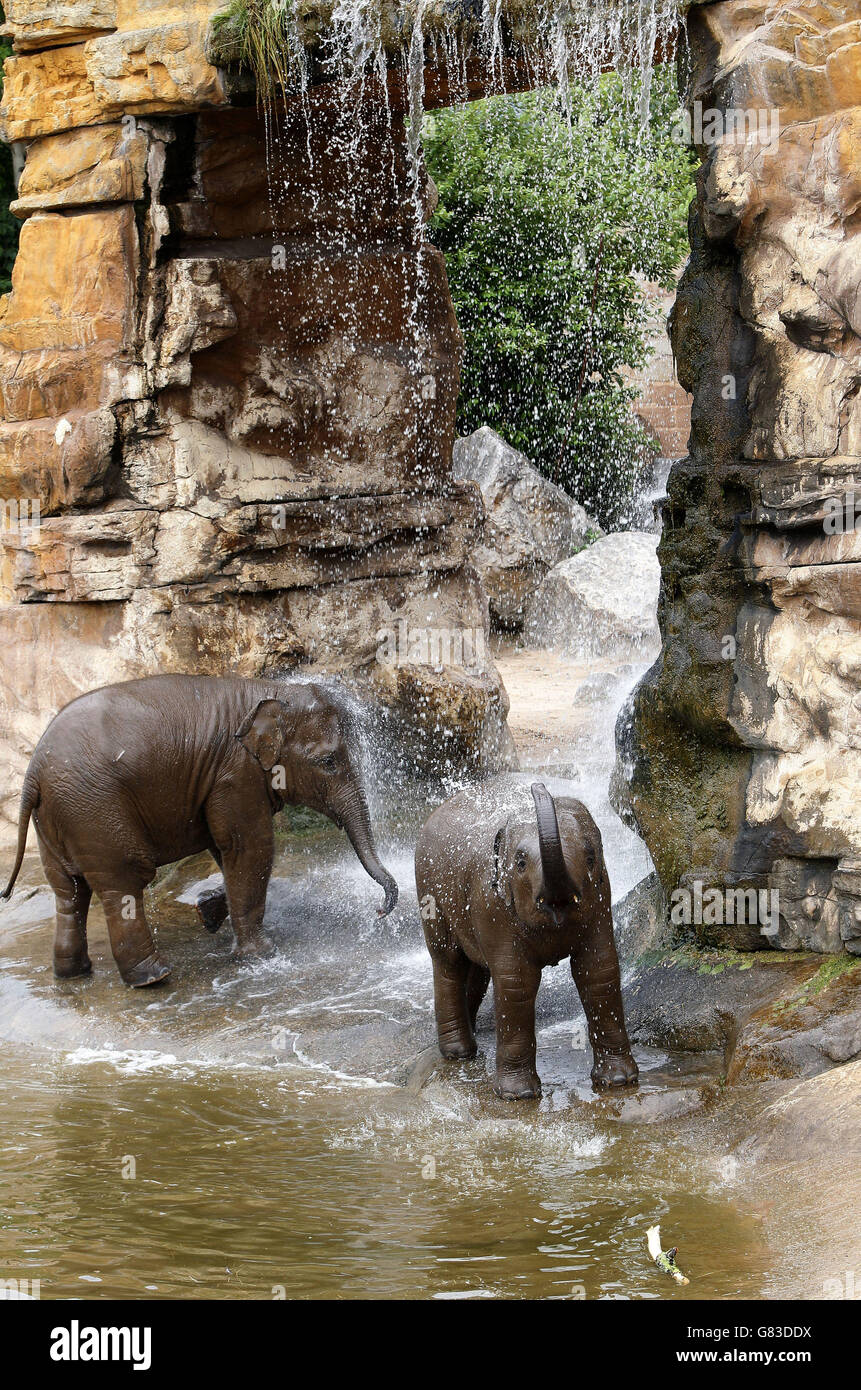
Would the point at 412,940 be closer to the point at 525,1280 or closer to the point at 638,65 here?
the point at 525,1280

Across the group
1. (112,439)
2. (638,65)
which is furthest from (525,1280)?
(112,439)

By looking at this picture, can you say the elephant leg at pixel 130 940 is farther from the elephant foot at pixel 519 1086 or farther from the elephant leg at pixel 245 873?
the elephant foot at pixel 519 1086

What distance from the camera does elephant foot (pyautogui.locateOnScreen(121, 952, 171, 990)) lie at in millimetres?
7242

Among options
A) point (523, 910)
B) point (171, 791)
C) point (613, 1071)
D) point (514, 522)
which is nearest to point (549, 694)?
point (514, 522)

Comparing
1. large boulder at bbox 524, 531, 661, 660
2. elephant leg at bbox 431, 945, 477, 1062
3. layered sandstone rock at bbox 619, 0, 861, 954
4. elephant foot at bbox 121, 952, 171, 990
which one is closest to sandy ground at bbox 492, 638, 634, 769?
large boulder at bbox 524, 531, 661, 660

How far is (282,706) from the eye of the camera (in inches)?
300

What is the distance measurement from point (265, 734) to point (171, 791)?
52cm

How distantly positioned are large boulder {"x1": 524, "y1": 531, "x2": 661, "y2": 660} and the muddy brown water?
24.1 ft

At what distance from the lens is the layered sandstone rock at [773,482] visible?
5801 mm

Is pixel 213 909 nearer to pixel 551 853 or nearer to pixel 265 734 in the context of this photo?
pixel 265 734

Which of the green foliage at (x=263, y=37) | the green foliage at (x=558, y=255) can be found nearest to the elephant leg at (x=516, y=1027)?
the green foliage at (x=263, y=37)

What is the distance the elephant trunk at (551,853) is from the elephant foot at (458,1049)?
3.61 ft

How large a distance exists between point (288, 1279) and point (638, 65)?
543 centimetres

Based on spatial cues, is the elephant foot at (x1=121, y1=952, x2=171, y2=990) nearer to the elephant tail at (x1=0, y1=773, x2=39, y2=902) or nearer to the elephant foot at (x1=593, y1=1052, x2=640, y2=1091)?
the elephant tail at (x1=0, y1=773, x2=39, y2=902)
